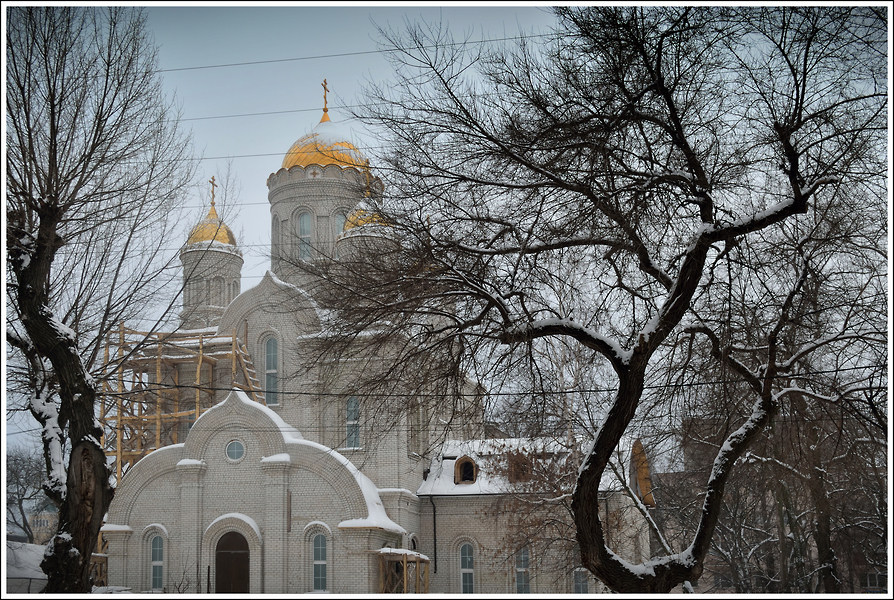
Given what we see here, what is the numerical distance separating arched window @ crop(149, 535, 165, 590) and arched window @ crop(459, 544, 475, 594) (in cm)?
956

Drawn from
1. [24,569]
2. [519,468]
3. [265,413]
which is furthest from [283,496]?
[519,468]

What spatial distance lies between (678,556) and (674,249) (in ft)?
11.9

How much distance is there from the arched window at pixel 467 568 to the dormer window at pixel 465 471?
226cm

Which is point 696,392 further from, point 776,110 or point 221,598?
point 221,598

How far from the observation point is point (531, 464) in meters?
21.6

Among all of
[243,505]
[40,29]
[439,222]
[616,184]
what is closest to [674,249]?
[616,184]

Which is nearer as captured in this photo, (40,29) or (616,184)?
(616,184)

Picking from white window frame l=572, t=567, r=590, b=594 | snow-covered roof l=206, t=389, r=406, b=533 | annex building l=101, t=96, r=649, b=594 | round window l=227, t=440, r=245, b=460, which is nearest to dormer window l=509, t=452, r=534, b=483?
annex building l=101, t=96, r=649, b=594

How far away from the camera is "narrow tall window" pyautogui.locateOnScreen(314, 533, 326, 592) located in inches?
1036

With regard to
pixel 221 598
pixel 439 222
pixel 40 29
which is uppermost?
pixel 40 29

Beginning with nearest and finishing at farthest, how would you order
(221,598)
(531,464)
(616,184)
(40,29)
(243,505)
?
(221,598)
(616,184)
(40,29)
(531,464)
(243,505)

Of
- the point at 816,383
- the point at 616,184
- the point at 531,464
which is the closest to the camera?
the point at 616,184

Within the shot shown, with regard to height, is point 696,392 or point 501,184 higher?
point 501,184

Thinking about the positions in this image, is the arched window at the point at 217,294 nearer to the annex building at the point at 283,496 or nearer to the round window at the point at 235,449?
the annex building at the point at 283,496
